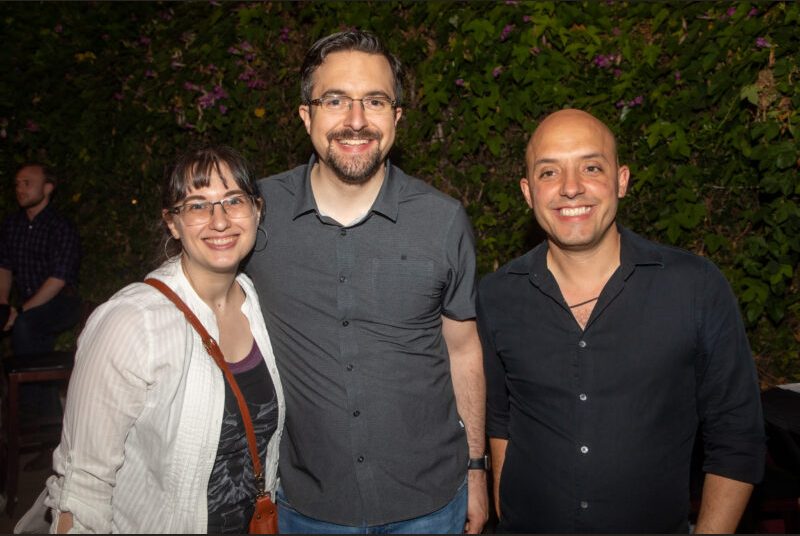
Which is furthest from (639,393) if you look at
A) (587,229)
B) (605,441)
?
(587,229)

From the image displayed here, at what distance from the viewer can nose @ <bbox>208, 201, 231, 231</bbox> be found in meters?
2.05

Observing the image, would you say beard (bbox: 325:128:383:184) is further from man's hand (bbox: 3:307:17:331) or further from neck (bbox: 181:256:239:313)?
man's hand (bbox: 3:307:17:331)

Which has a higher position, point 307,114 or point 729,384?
point 307,114

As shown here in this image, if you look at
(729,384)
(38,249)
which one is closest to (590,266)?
(729,384)

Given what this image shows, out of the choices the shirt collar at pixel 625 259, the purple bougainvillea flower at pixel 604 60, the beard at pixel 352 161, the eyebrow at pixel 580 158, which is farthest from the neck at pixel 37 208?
the eyebrow at pixel 580 158

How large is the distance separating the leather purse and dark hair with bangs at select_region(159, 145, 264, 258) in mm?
284

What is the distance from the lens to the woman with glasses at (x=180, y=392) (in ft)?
5.94

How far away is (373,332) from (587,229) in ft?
2.49

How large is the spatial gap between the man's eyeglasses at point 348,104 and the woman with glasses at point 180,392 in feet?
1.14

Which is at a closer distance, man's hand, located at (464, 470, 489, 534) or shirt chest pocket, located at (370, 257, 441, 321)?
shirt chest pocket, located at (370, 257, 441, 321)

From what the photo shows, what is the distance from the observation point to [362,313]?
220cm

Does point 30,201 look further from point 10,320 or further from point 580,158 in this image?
point 580,158

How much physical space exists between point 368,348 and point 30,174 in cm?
434

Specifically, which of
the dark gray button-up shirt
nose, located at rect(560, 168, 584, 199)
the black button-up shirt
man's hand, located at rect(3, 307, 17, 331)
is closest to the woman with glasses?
the dark gray button-up shirt
